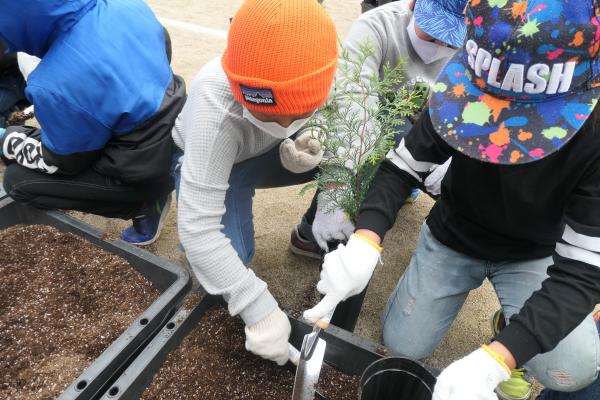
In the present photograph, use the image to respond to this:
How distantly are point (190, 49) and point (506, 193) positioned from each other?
3723 millimetres

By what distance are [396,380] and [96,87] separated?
1389 mm

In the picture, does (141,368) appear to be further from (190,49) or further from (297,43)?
(190,49)

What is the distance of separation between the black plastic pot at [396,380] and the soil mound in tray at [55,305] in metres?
0.85

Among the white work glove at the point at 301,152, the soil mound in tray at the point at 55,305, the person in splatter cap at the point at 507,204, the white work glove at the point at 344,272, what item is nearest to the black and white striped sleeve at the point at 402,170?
the person in splatter cap at the point at 507,204

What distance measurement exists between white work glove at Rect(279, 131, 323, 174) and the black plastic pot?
30.7 inches

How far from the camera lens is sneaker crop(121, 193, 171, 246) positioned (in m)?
2.15

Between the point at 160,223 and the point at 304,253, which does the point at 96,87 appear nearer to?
the point at 160,223

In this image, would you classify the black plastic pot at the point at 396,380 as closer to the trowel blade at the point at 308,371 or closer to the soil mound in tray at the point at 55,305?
the trowel blade at the point at 308,371

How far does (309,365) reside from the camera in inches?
42.9

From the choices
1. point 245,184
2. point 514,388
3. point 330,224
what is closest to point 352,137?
point 330,224

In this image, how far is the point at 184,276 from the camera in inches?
59.9

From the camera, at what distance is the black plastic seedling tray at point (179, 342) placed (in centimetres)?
126

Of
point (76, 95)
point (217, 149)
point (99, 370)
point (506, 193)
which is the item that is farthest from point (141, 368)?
point (506, 193)

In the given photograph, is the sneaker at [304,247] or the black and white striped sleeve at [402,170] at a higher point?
the black and white striped sleeve at [402,170]
